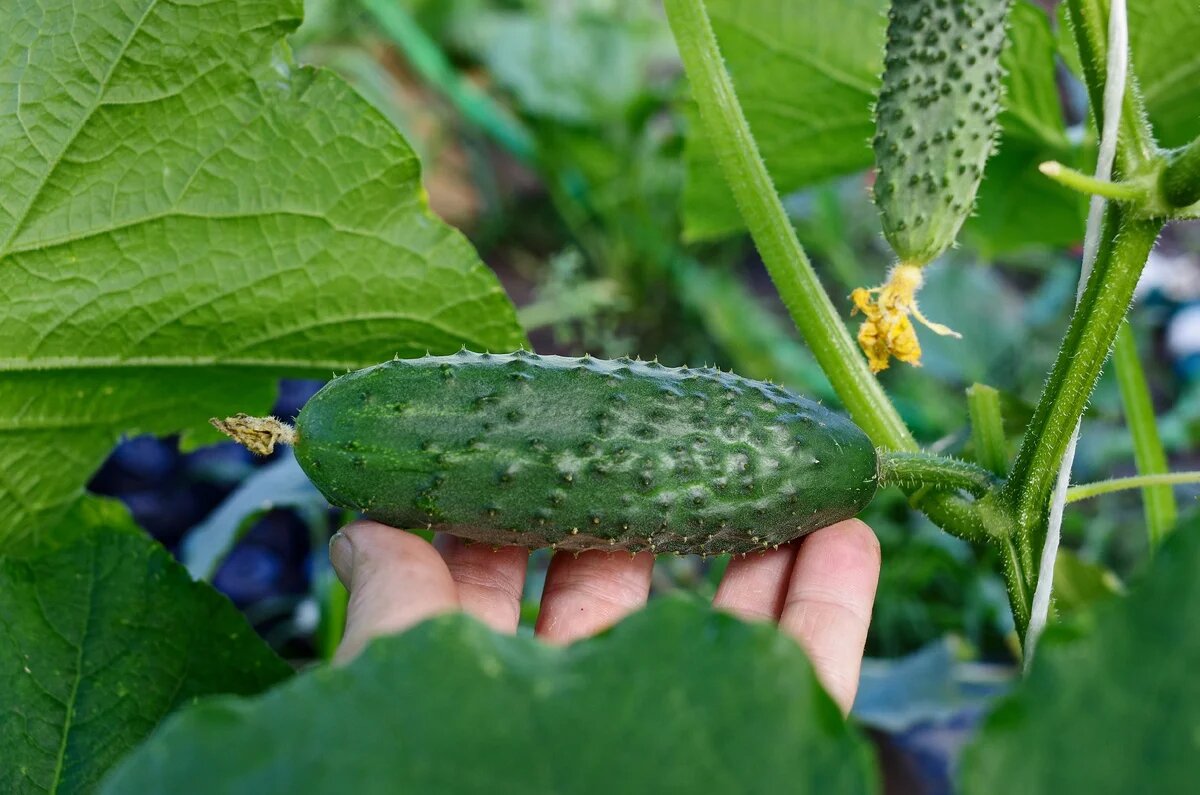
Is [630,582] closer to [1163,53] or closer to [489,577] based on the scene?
[489,577]

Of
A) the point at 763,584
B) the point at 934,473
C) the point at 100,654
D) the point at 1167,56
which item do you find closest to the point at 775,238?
the point at 934,473

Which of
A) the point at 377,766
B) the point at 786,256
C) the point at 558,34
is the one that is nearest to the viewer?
the point at 377,766

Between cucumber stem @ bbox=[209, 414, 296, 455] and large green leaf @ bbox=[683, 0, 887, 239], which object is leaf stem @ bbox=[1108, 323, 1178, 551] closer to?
large green leaf @ bbox=[683, 0, 887, 239]

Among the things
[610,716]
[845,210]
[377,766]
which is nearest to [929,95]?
[610,716]

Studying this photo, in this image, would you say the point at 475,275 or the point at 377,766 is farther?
the point at 475,275

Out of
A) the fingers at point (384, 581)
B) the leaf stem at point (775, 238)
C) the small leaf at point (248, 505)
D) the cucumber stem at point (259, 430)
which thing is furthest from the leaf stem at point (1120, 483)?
the small leaf at point (248, 505)

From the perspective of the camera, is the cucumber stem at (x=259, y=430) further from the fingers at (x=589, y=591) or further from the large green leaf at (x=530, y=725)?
the large green leaf at (x=530, y=725)

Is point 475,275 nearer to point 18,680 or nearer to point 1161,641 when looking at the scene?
point 18,680
